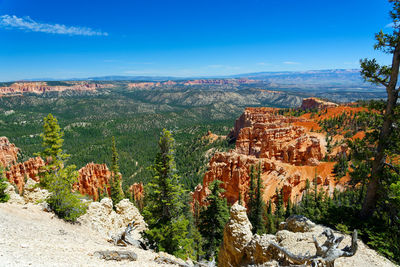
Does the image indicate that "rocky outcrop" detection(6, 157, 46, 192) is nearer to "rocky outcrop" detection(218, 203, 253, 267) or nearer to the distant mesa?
the distant mesa

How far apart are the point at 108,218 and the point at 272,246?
1716cm

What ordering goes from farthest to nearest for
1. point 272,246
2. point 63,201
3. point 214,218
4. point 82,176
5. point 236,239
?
point 82,176, point 214,218, point 63,201, point 236,239, point 272,246

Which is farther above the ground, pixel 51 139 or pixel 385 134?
pixel 385 134

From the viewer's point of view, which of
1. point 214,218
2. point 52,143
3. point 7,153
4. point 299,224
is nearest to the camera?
point 299,224

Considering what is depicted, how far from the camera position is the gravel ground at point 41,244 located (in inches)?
346

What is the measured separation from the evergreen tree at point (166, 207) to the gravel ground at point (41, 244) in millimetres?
4466

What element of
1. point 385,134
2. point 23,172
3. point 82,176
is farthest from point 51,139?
point 23,172

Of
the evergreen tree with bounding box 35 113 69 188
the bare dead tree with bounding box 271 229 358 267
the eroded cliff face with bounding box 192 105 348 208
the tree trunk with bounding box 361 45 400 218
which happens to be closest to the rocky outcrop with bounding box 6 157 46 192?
the eroded cliff face with bounding box 192 105 348 208

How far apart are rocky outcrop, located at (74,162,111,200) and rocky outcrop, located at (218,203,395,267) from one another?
61.9 meters

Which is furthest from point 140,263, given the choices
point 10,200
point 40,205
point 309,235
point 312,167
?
point 312,167

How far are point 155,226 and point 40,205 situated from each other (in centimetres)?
946

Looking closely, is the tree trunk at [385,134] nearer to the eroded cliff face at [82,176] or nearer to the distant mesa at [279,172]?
the distant mesa at [279,172]

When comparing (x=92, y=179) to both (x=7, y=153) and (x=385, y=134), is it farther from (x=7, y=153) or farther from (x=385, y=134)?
(x=7, y=153)

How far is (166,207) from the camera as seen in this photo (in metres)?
17.2
